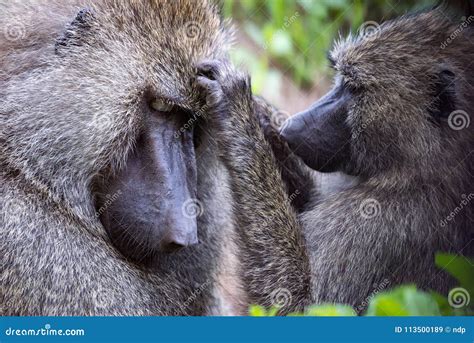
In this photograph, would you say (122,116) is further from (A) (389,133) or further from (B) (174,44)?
(A) (389,133)

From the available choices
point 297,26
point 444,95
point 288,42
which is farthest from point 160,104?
point 288,42

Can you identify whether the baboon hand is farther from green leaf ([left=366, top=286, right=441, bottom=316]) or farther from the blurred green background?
green leaf ([left=366, top=286, right=441, bottom=316])

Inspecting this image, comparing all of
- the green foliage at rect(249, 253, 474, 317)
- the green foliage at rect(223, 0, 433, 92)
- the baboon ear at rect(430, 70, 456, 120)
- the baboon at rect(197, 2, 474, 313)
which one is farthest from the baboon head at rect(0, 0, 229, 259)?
the baboon ear at rect(430, 70, 456, 120)

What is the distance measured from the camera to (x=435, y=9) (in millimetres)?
3568

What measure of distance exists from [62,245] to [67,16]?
852 millimetres

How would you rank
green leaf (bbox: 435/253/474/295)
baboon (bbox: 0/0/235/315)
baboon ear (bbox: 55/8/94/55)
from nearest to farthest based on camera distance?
baboon (bbox: 0/0/235/315)
baboon ear (bbox: 55/8/94/55)
green leaf (bbox: 435/253/474/295)

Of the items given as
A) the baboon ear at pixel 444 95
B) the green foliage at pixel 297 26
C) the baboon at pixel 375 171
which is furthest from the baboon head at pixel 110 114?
the baboon ear at pixel 444 95

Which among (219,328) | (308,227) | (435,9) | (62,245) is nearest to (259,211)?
(308,227)

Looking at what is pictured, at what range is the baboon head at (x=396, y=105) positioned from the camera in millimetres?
3391

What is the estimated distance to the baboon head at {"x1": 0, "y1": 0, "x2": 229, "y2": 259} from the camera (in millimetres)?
3016

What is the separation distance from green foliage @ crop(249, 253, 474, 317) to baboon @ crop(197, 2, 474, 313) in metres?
0.07

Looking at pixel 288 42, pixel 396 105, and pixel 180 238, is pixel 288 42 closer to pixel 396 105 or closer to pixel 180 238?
pixel 396 105

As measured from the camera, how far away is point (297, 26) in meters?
4.56

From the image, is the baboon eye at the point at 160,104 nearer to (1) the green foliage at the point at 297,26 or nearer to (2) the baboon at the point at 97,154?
(2) the baboon at the point at 97,154
